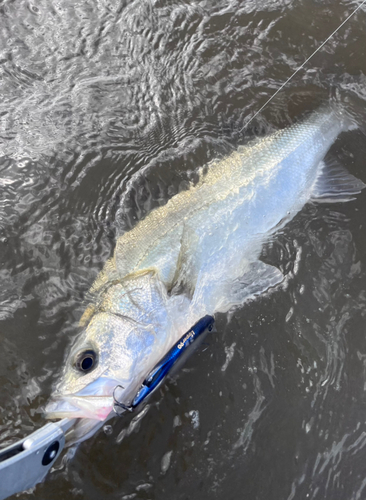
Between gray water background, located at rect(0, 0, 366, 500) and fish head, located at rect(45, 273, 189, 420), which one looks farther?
gray water background, located at rect(0, 0, 366, 500)

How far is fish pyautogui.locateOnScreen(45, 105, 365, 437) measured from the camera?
7.59ft

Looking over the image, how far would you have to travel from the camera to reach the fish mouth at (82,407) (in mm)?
2135

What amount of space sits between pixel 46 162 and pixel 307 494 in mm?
3156

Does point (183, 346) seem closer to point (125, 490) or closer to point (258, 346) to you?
point (258, 346)

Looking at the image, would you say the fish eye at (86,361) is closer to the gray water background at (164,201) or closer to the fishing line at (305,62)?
the gray water background at (164,201)

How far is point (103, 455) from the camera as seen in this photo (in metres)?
2.45

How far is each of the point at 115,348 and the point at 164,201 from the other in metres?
1.31

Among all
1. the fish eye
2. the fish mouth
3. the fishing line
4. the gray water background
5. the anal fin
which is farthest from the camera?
the fishing line

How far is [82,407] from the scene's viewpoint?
2.14 meters

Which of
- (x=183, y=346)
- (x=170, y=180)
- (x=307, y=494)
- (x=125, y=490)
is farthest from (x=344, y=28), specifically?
(x=125, y=490)

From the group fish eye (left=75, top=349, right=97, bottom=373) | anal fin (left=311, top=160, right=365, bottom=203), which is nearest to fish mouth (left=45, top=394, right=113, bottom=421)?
fish eye (left=75, top=349, right=97, bottom=373)

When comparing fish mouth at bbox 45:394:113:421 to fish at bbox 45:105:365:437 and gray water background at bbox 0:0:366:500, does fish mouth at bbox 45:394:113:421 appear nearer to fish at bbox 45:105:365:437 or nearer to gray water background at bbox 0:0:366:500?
fish at bbox 45:105:365:437

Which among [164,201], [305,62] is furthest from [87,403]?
[305,62]

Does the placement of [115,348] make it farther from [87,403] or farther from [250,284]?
[250,284]
